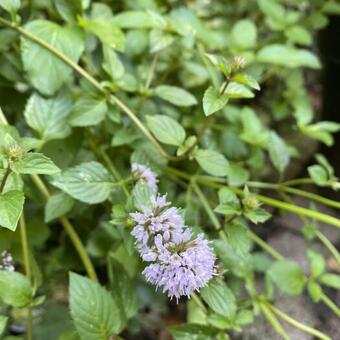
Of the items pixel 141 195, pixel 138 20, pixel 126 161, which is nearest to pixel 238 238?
pixel 141 195

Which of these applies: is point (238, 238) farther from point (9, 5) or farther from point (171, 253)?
point (9, 5)

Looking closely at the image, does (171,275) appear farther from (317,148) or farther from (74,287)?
(317,148)

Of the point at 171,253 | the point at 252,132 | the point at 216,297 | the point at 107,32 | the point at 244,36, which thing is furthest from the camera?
the point at 244,36

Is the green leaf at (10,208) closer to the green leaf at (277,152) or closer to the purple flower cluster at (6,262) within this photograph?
the purple flower cluster at (6,262)

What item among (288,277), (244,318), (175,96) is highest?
(175,96)

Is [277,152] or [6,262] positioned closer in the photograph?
[6,262]

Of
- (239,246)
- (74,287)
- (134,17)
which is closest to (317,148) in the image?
(134,17)
